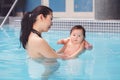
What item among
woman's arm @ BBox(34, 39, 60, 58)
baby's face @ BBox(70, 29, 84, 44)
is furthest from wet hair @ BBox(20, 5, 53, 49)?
baby's face @ BBox(70, 29, 84, 44)

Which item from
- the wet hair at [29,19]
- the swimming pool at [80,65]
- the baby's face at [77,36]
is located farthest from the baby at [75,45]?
the wet hair at [29,19]

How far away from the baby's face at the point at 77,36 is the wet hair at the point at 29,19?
837 millimetres

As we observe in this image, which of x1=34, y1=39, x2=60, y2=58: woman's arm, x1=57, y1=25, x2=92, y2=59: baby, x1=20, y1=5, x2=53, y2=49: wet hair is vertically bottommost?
x1=57, y1=25, x2=92, y2=59: baby

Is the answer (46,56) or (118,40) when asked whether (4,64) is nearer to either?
(46,56)

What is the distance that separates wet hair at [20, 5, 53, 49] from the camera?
276 cm

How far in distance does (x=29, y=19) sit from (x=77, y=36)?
103 cm

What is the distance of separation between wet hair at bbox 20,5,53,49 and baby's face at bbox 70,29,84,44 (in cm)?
84

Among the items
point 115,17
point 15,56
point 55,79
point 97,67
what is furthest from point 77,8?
point 55,79

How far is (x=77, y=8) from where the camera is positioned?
12367 mm

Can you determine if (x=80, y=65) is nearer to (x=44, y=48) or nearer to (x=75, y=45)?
(x=75, y=45)

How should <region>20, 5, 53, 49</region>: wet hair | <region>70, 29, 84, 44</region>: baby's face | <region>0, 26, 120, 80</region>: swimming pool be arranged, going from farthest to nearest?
<region>0, 26, 120, 80</region>: swimming pool, <region>70, 29, 84, 44</region>: baby's face, <region>20, 5, 53, 49</region>: wet hair

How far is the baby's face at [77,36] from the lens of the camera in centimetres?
359

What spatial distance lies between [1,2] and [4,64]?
28.1 ft

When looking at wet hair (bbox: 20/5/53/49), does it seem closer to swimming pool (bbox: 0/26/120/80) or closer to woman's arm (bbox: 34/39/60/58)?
woman's arm (bbox: 34/39/60/58)
